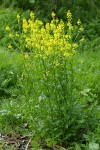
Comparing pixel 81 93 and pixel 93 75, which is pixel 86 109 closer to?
pixel 81 93

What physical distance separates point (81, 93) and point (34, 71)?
800 millimetres

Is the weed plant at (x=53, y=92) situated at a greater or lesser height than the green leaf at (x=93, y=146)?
greater

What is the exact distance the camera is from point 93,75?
5.20 metres

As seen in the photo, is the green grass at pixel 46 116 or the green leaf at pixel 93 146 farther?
the green grass at pixel 46 116

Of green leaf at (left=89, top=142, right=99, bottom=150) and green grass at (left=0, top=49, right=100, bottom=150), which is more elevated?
green grass at (left=0, top=49, right=100, bottom=150)

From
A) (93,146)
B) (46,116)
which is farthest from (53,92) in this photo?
(93,146)

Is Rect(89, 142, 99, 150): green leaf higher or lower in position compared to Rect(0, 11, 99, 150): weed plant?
lower

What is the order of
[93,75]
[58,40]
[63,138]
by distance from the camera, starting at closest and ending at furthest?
1. [58,40]
2. [63,138]
3. [93,75]

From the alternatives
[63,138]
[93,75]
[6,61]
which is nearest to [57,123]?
[63,138]

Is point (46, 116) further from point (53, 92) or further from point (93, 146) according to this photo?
point (93, 146)

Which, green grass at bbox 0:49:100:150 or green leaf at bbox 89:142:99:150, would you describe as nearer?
green leaf at bbox 89:142:99:150

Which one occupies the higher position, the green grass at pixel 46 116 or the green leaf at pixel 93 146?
the green grass at pixel 46 116

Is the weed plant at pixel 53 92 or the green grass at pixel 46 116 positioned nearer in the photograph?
the weed plant at pixel 53 92

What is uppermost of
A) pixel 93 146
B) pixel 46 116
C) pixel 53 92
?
pixel 53 92
